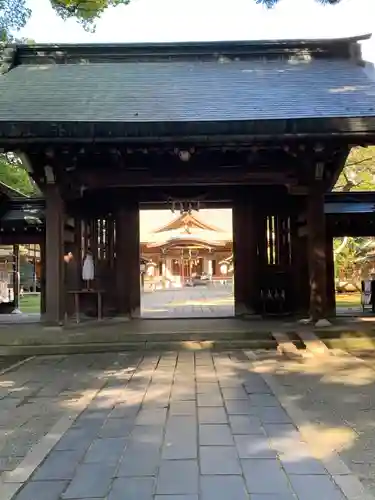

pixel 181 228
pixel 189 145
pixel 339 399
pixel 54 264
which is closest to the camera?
pixel 339 399

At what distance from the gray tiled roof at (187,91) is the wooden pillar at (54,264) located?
5.76ft

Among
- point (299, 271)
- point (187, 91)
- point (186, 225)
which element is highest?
point (186, 225)

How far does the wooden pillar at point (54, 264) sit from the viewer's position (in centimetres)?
877

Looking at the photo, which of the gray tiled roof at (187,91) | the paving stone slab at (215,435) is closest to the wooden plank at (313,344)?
the gray tiled roof at (187,91)

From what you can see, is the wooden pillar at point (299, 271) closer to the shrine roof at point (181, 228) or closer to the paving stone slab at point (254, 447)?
the paving stone slab at point (254, 447)

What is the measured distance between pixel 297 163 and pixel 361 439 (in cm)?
614

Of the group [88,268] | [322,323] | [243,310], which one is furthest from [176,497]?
[243,310]

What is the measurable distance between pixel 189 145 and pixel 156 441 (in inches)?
198

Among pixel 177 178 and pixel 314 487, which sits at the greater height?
pixel 177 178

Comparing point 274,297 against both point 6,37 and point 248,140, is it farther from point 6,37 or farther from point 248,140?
point 6,37

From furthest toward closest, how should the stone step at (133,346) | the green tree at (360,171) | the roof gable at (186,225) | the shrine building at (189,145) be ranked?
the roof gable at (186,225) < the green tree at (360,171) < the stone step at (133,346) < the shrine building at (189,145)

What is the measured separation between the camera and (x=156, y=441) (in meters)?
3.88

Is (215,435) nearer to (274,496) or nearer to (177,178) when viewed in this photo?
(274,496)

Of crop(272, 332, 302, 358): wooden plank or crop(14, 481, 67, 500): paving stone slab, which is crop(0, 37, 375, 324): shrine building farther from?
crop(14, 481, 67, 500): paving stone slab
